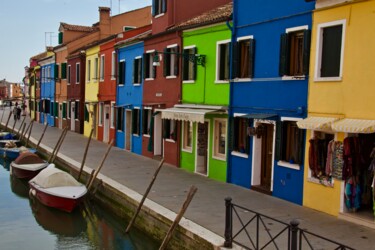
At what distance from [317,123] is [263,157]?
325 cm

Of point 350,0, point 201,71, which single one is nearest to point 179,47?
point 201,71

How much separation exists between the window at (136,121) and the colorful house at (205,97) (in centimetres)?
491

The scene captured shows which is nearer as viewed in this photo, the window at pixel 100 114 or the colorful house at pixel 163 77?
the colorful house at pixel 163 77

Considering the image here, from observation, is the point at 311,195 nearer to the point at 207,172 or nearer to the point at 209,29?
the point at 207,172

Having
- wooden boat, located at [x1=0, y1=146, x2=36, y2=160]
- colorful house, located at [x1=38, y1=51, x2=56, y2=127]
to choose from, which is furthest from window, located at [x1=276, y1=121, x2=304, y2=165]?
colorful house, located at [x1=38, y1=51, x2=56, y2=127]

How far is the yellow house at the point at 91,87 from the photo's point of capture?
1145 inches

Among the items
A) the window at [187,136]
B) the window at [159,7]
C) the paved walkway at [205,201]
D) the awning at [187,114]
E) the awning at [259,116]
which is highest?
the window at [159,7]

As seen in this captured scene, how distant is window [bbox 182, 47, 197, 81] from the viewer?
17.1 meters

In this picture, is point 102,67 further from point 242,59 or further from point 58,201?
point 242,59

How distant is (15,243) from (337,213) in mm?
8461

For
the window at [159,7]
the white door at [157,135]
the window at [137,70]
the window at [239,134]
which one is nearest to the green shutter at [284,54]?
the window at [239,134]

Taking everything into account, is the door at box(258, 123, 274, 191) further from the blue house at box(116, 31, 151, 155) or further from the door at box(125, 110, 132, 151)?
the door at box(125, 110, 132, 151)

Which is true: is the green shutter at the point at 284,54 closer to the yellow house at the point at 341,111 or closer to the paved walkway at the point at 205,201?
the yellow house at the point at 341,111

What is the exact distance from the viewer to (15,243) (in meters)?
12.3
